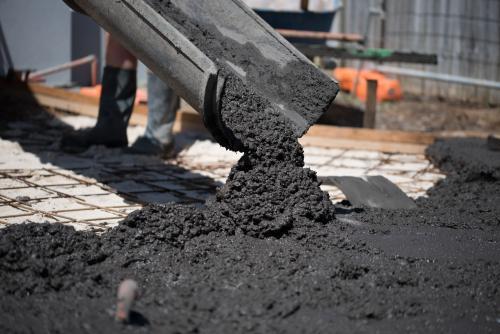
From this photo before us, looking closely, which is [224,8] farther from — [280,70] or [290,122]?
[290,122]

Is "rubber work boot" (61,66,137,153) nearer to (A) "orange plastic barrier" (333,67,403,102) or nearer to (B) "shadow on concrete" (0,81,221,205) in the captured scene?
(B) "shadow on concrete" (0,81,221,205)

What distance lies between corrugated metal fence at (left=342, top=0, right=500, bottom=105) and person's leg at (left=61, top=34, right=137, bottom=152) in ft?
18.0

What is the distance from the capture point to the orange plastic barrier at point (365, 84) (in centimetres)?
977

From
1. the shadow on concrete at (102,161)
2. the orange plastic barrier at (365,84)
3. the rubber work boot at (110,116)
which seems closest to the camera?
the shadow on concrete at (102,161)

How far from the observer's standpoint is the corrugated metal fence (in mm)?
9562

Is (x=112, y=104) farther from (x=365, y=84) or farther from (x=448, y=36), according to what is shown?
(x=448, y=36)

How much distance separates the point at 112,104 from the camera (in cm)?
591

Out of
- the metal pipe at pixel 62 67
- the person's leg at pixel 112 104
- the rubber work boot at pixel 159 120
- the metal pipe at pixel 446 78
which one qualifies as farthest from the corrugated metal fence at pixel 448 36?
the person's leg at pixel 112 104

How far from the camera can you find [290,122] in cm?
397

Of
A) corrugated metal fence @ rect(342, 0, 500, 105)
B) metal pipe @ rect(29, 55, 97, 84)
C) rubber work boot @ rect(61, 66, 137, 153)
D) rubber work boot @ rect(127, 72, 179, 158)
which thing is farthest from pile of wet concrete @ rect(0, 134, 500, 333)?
corrugated metal fence @ rect(342, 0, 500, 105)

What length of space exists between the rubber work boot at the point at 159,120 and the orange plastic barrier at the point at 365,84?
4068 mm

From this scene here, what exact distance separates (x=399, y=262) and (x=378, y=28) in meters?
8.02

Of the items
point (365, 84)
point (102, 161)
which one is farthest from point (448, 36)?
point (102, 161)

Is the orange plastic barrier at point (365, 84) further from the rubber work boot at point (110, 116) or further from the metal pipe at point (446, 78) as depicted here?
the rubber work boot at point (110, 116)
